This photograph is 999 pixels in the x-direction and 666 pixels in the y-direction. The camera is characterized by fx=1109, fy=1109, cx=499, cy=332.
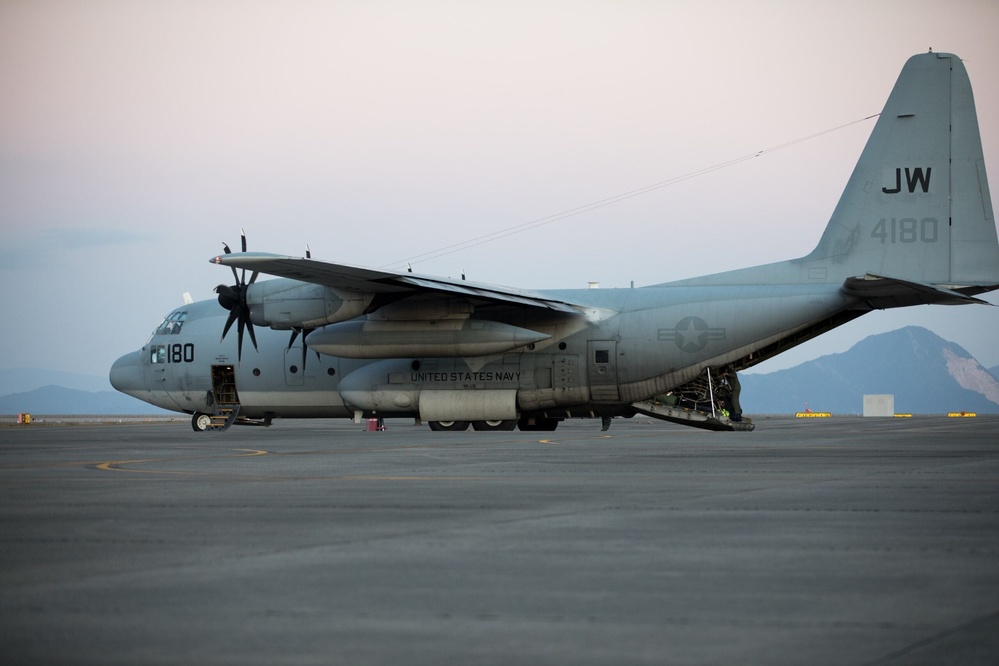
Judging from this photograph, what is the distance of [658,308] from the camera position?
32562 millimetres

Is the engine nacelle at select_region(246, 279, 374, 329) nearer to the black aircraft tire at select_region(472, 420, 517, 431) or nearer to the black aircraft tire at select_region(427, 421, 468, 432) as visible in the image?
the black aircraft tire at select_region(427, 421, 468, 432)

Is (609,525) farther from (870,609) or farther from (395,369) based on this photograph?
(395,369)

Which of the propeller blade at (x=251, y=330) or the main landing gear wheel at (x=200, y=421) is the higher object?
the propeller blade at (x=251, y=330)

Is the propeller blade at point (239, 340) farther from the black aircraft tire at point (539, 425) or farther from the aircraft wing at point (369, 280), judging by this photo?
the black aircraft tire at point (539, 425)

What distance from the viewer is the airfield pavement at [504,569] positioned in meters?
5.19

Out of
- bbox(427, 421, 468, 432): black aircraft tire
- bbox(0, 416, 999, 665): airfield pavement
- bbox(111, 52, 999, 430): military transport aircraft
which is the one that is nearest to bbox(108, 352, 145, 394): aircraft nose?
bbox(111, 52, 999, 430): military transport aircraft

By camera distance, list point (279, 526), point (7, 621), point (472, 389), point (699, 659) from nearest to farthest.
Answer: point (699, 659) → point (7, 621) → point (279, 526) → point (472, 389)

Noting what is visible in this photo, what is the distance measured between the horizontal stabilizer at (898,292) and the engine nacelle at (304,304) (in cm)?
1357

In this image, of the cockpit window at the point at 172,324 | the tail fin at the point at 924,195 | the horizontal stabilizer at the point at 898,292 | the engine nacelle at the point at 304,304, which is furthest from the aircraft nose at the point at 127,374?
the horizontal stabilizer at the point at 898,292

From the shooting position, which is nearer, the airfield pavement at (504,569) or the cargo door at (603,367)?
the airfield pavement at (504,569)

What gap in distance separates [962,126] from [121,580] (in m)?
29.4

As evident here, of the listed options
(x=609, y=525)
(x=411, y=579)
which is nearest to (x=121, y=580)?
(x=411, y=579)

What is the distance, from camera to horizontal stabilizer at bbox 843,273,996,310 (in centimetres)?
2911

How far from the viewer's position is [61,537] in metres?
9.16
